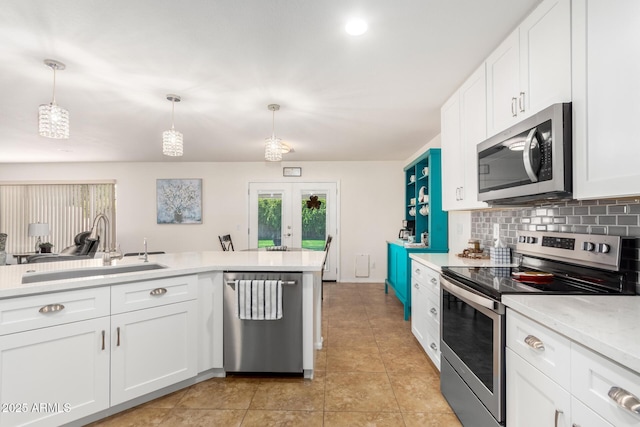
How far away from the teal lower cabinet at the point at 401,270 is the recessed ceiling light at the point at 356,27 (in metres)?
2.60

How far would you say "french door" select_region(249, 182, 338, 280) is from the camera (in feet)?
19.2

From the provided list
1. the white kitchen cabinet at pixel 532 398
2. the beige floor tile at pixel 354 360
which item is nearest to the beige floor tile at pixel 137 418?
the beige floor tile at pixel 354 360

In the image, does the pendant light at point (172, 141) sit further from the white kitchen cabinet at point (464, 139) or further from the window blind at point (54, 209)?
the window blind at point (54, 209)

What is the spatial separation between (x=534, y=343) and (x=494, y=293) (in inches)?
10.8

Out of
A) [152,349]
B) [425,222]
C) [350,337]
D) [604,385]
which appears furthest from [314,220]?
[604,385]

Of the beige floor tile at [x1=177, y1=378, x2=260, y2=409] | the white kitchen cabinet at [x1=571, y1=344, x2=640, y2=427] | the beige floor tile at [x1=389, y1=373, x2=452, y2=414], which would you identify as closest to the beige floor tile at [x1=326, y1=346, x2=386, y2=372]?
the beige floor tile at [x1=389, y1=373, x2=452, y2=414]

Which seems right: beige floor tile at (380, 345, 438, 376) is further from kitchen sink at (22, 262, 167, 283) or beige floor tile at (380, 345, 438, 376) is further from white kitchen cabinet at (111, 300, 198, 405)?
kitchen sink at (22, 262, 167, 283)

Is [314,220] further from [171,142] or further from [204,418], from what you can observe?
[204,418]

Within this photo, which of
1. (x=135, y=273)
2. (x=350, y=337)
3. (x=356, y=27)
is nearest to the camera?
(x=356, y=27)

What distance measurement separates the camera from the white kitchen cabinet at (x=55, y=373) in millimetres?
1506

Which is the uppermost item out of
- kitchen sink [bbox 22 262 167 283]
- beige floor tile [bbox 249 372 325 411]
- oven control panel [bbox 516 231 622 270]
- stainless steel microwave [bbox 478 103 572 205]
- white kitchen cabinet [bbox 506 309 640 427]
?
stainless steel microwave [bbox 478 103 572 205]

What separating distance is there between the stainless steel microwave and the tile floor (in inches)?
55.6

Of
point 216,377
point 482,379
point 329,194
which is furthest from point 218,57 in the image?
point 329,194

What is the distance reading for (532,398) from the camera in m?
1.15
